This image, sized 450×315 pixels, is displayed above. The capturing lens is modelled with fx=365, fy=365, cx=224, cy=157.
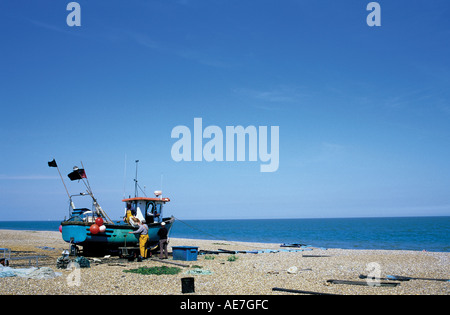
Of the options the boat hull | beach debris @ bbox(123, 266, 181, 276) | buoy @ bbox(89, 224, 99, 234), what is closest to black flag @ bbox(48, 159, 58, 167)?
the boat hull

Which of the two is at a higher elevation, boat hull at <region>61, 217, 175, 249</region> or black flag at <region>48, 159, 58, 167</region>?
black flag at <region>48, 159, 58, 167</region>

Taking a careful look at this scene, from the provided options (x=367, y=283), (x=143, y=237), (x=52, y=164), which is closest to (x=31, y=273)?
(x=143, y=237)

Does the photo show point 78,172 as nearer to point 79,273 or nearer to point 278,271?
point 79,273

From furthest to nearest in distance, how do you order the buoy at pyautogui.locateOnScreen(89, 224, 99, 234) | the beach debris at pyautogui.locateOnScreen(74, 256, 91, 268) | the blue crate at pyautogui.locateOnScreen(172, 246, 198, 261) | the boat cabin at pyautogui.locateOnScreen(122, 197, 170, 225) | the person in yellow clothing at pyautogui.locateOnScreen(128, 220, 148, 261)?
the boat cabin at pyautogui.locateOnScreen(122, 197, 170, 225), the blue crate at pyautogui.locateOnScreen(172, 246, 198, 261), the person in yellow clothing at pyautogui.locateOnScreen(128, 220, 148, 261), the buoy at pyautogui.locateOnScreen(89, 224, 99, 234), the beach debris at pyautogui.locateOnScreen(74, 256, 91, 268)

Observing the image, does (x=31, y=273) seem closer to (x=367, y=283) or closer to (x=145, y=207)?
(x=145, y=207)

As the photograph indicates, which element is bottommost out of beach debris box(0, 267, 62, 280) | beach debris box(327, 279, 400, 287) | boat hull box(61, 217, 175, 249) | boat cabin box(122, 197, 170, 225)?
beach debris box(327, 279, 400, 287)

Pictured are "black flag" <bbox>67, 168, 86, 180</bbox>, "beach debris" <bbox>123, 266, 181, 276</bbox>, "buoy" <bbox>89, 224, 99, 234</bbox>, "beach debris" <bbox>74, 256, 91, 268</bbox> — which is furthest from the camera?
"black flag" <bbox>67, 168, 86, 180</bbox>

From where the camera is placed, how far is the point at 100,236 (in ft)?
63.4

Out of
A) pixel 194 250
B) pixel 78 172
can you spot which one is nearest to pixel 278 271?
pixel 194 250

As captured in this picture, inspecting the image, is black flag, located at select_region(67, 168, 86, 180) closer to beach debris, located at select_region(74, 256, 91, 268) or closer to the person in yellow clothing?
the person in yellow clothing

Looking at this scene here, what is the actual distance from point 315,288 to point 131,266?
8652 mm

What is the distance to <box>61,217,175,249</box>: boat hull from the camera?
1916 cm

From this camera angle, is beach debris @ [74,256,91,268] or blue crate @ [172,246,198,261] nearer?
beach debris @ [74,256,91,268]
